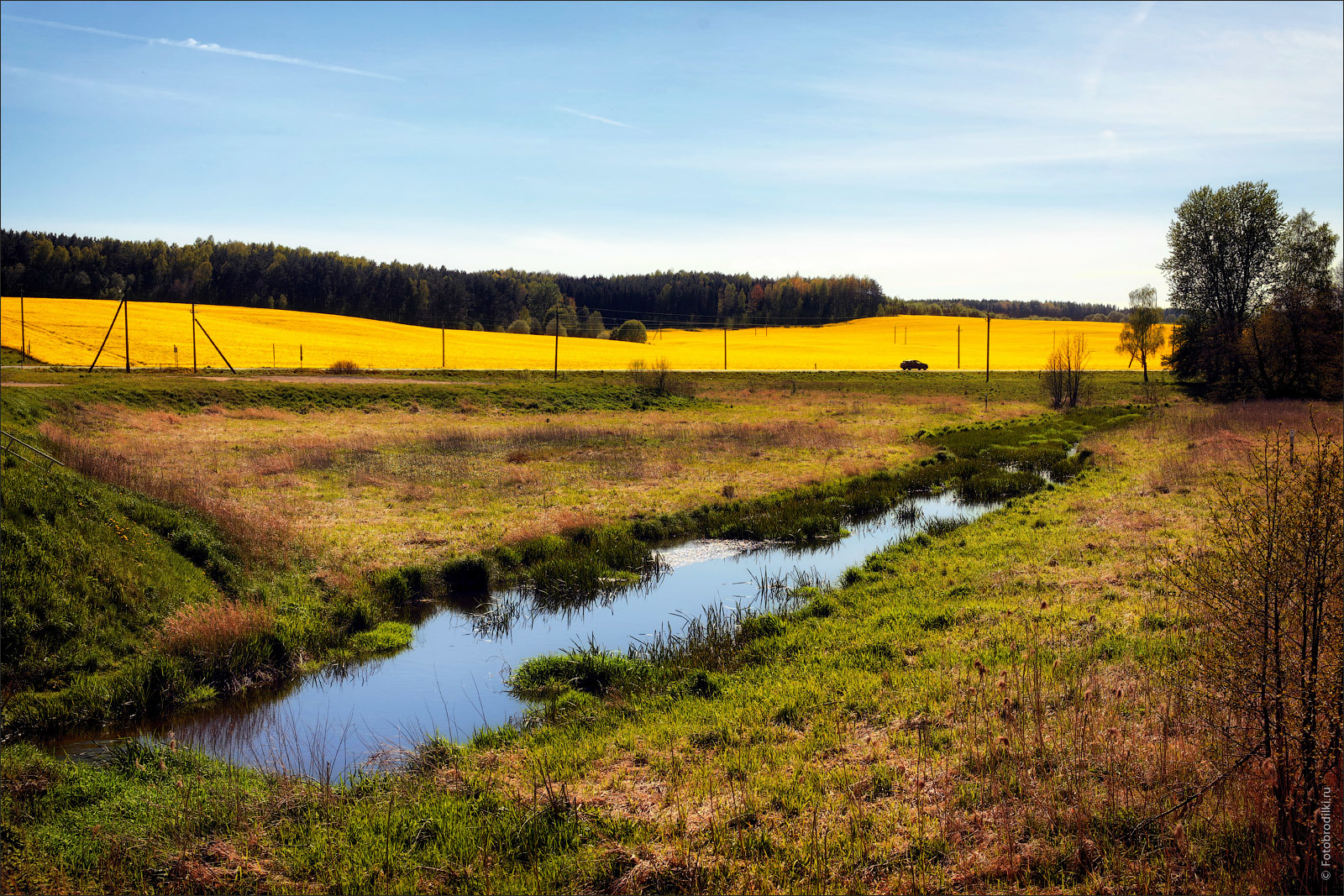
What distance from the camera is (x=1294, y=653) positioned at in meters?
5.64

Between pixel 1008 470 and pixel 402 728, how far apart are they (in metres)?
24.1

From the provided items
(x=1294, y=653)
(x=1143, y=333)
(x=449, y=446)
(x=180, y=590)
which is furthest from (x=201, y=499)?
(x=1143, y=333)

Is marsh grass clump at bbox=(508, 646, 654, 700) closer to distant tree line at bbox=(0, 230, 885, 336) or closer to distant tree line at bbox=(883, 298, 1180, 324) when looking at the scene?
distant tree line at bbox=(0, 230, 885, 336)

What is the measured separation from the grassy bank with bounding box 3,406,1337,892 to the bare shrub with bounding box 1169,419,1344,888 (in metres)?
0.40

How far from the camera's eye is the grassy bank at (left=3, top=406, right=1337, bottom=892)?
6020 millimetres

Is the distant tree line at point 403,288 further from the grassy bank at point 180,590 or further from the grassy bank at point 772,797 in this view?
the grassy bank at point 772,797

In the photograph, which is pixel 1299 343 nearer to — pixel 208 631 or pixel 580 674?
pixel 580 674

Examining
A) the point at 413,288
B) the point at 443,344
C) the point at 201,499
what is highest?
the point at 413,288

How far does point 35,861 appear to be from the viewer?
6.41 meters

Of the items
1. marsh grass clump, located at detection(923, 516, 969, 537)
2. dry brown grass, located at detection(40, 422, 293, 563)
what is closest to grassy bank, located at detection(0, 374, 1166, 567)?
dry brown grass, located at detection(40, 422, 293, 563)

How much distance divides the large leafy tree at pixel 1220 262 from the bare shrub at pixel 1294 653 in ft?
182

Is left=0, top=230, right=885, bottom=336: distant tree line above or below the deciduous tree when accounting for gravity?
above

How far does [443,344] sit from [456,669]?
7552 centimetres

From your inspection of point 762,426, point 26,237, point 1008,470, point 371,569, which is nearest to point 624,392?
point 762,426
